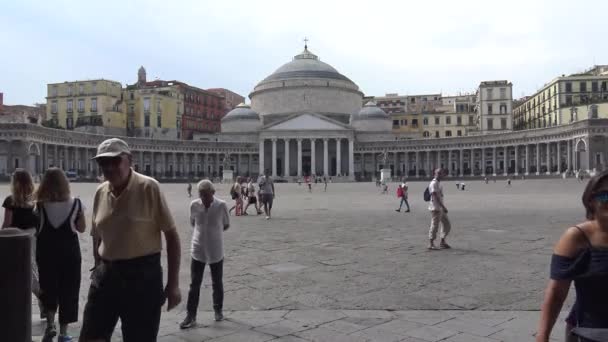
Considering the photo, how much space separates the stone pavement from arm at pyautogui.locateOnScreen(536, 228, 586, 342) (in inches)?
92.3

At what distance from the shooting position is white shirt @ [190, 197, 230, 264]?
20.4ft

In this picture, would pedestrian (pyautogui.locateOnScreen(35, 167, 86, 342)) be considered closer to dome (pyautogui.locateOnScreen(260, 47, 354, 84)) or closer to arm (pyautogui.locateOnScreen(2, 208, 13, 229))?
arm (pyautogui.locateOnScreen(2, 208, 13, 229))

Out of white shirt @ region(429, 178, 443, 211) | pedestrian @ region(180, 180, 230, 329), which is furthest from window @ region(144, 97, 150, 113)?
pedestrian @ region(180, 180, 230, 329)

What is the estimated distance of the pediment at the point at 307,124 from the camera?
82.4 meters

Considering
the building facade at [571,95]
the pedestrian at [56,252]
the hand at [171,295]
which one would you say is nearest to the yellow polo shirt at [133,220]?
the hand at [171,295]

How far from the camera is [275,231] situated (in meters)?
13.8

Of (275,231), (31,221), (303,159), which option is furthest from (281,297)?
(303,159)

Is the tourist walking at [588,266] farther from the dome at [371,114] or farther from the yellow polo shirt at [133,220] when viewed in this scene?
the dome at [371,114]

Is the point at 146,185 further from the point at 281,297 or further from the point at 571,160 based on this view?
the point at 571,160

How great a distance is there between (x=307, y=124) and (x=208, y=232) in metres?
76.9

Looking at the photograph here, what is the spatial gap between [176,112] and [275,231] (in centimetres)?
7383

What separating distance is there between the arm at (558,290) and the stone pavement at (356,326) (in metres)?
2.34

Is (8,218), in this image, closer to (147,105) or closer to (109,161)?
(109,161)

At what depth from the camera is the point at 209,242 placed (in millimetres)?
6238
